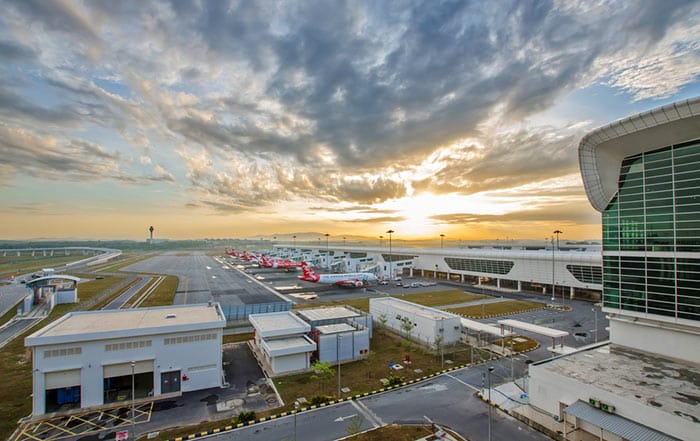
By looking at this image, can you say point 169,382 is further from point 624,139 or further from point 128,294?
point 128,294

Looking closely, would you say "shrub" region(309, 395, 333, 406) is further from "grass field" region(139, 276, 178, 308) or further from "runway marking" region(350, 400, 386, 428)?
"grass field" region(139, 276, 178, 308)

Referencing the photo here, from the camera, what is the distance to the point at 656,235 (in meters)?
32.2

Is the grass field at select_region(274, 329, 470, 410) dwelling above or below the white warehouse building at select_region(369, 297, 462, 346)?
below

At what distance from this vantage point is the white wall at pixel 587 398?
2031 centimetres

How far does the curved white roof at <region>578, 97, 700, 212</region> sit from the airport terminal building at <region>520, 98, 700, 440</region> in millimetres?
85

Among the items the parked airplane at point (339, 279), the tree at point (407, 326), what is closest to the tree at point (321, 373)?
the tree at point (407, 326)

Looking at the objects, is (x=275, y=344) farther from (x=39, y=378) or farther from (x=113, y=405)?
(x=39, y=378)

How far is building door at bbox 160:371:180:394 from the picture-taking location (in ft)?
105

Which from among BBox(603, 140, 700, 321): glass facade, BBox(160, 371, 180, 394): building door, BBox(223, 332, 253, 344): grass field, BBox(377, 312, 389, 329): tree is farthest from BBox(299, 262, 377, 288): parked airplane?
BBox(603, 140, 700, 321): glass facade

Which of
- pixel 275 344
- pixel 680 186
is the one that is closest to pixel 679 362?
pixel 680 186

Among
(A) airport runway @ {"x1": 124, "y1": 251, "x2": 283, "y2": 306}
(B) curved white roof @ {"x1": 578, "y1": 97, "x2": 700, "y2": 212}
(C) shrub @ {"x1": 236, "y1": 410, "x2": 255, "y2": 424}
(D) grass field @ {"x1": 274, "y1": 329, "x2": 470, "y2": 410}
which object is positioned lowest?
(A) airport runway @ {"x1": 124, "y1": 251, "x2": 283, "y2": 306}

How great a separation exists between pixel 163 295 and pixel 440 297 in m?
69.3

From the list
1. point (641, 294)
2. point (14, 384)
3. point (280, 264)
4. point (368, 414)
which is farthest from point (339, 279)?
point (641, 294)

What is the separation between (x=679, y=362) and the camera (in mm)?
30406
